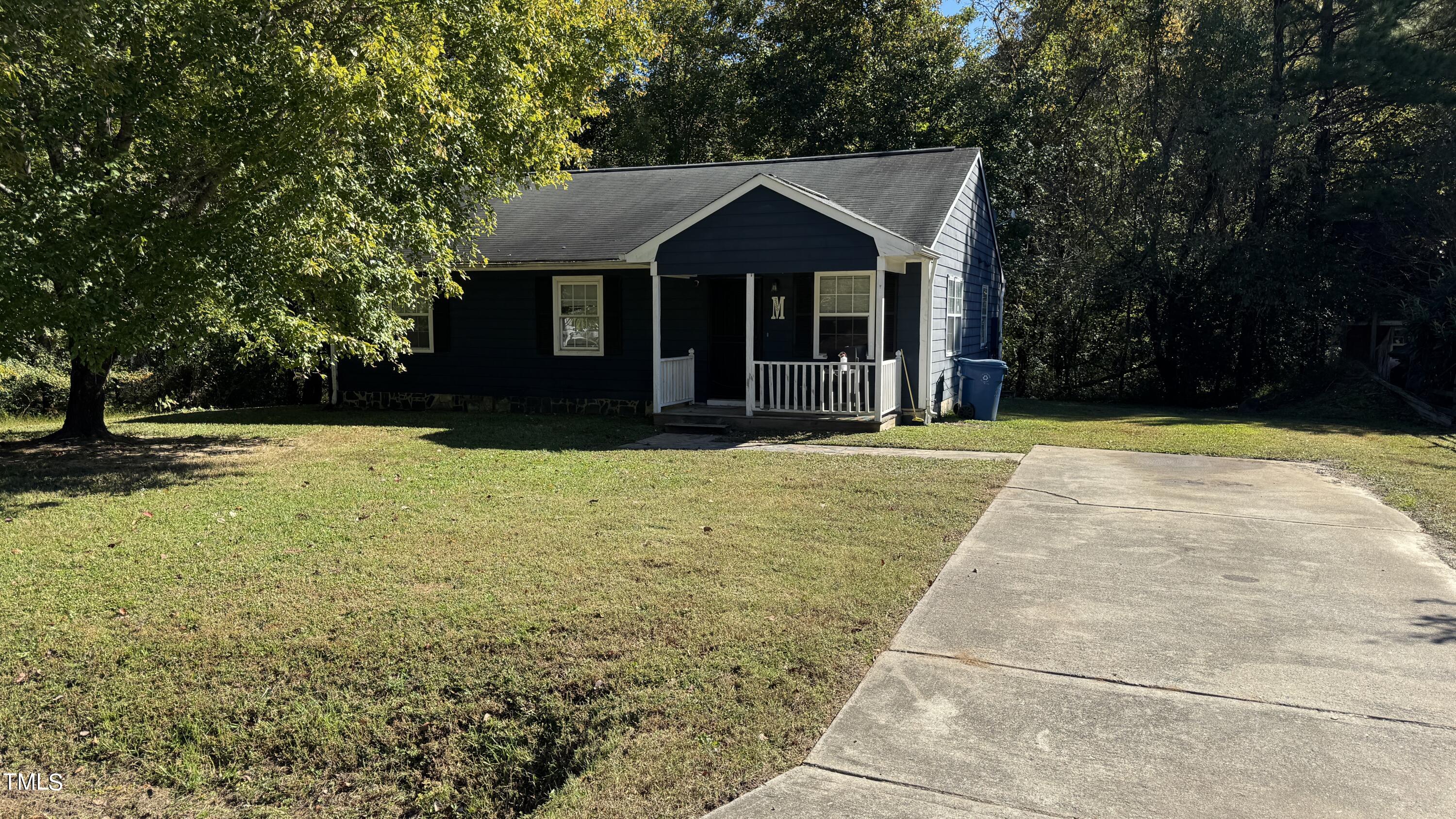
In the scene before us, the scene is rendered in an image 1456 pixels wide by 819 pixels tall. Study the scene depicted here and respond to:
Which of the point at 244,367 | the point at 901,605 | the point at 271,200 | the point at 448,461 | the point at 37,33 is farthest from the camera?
the point at 244,367

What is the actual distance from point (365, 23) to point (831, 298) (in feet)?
23.9

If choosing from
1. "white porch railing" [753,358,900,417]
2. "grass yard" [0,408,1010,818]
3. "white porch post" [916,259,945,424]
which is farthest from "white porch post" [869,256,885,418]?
"grass yard" [0,408,1010,818]

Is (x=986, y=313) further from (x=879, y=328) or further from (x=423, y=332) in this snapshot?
(x=423, y=332)

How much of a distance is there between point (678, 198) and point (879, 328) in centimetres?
593

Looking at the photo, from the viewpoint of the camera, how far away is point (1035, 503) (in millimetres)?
7910

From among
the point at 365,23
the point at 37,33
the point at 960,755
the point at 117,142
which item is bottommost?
the point at 960,755

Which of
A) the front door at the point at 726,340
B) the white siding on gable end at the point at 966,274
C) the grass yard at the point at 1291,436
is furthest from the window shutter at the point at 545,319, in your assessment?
the white siding on gable end at the point at 966,274

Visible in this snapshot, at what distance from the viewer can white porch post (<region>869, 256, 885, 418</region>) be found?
11953 millimetres

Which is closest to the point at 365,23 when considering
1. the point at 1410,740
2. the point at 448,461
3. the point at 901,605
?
the point at 448,461

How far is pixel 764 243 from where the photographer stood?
12406 millimetres

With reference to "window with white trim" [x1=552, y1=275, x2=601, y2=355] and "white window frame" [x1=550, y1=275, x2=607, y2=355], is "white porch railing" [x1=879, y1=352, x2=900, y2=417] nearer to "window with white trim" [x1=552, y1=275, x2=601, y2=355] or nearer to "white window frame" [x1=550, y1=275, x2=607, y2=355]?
"white window frame" [x1=550, y1=275, x2=607, y2=355]

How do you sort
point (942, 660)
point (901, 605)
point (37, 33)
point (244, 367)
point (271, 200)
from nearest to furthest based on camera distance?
point (942, 660), point (901, 605), point (37, 33), point (271, 200), point (244, 367)

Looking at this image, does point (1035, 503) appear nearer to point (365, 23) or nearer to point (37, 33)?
point (365, 23)

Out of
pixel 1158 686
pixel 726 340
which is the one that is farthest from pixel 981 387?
pixel 1158 686
